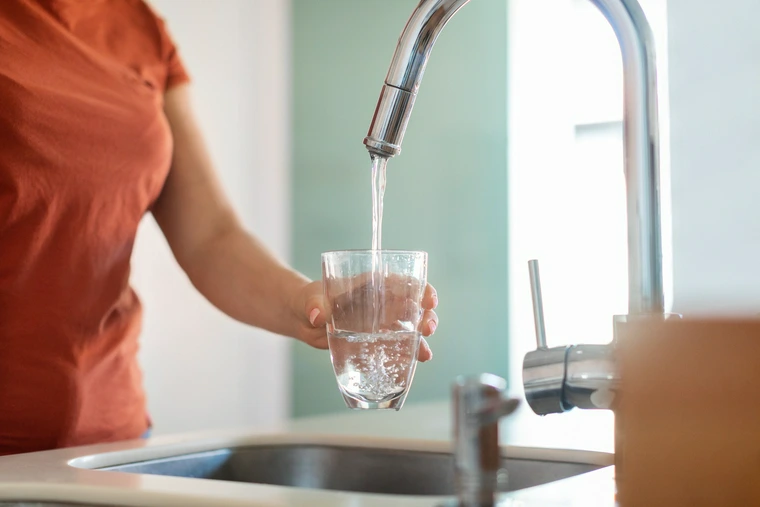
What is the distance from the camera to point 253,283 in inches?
44.1

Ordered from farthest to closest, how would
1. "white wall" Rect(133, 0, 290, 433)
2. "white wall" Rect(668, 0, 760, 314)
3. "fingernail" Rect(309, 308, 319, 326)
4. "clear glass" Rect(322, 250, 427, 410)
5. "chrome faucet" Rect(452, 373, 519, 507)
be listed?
"white wall" Rect(133, 0, 290, 433)
"white wall" Rect(668, 0, 760, 314)
"fingernail" Rect(309, 308, 319, 326)
"clear glass" Rect(322, 250, 427, 410)
"chrome faucet" Rect(452, 373, 519, 507)

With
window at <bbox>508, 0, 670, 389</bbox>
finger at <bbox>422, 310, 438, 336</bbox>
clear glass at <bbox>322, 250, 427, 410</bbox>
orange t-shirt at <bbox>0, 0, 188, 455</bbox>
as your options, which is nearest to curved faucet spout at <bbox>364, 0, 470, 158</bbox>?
clear glass at <bbox>322, 250, 427, 410</bbox>

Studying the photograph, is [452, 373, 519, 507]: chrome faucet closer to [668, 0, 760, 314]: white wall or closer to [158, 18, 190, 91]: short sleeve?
[158, 18, 190, 91]: short sleeve

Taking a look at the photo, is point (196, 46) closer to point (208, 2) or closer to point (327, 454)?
point (208, 2)

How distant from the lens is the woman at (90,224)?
101 cm

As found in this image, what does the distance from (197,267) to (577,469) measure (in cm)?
63

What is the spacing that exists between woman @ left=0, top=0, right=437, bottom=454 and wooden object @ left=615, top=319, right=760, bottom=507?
1.50ft

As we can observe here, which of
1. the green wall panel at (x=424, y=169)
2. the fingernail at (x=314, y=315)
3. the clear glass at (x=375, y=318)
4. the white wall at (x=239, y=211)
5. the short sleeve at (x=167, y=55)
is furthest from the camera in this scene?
the green wall panel at (x=424, y=169)

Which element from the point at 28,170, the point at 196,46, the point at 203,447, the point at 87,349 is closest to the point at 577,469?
the point at 203,447

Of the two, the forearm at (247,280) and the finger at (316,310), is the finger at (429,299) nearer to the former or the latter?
the finger at (316,310)

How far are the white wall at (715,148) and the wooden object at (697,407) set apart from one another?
2026 millimetres

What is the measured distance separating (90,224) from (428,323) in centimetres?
51

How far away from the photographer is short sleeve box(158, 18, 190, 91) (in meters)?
1.23

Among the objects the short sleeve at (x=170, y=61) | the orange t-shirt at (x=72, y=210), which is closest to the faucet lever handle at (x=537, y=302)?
the orange t-shirt at (x=72, y=210)
